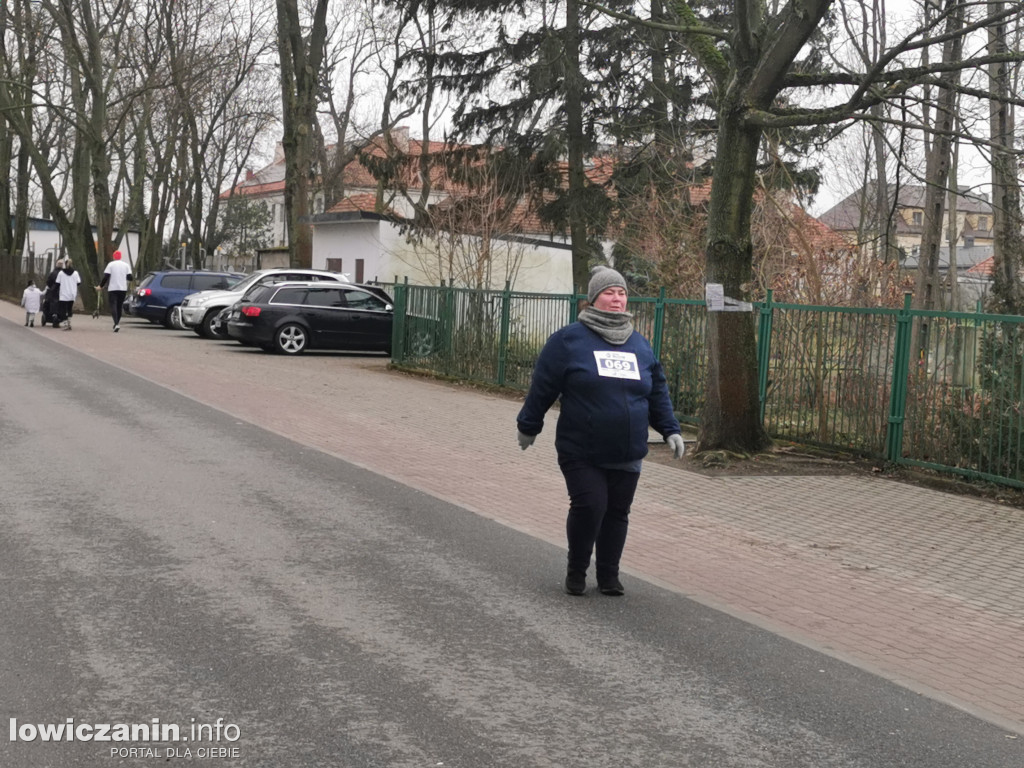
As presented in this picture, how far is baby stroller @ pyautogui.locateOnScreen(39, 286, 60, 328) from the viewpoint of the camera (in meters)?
31.0

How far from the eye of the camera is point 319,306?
27.3m

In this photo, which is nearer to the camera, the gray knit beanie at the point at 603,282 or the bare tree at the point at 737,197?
the gray knit beanie at the point at 603,282

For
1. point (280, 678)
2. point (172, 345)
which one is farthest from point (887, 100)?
point (172, 345)

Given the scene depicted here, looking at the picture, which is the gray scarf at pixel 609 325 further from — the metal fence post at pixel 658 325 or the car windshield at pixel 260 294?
the car windshield at pixel 260 294

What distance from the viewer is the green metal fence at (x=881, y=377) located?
11641 millimetres

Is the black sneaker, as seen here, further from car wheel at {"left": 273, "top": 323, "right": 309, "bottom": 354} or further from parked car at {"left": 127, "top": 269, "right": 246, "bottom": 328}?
parked car at {"left": 127, "top": 269, "right": 246, "bottom": 328}

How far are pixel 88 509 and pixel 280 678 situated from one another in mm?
4151

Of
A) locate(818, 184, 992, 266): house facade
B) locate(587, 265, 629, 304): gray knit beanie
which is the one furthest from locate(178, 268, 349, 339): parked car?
locate(587, 265, 629, 304): gray knit beanie

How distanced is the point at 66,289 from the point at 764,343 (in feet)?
66.5

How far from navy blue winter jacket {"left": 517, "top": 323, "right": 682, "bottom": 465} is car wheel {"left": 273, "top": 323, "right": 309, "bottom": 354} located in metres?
20.2

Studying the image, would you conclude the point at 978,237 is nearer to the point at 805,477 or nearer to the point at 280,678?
the point at 805,477

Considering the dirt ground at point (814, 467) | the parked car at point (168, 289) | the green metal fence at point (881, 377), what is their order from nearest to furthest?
the green metal fence at point (881, 377), the dirt ground at point (814, 467), the parked car at point (168, 289)

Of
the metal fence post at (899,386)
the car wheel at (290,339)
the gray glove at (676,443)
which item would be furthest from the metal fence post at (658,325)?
the car wheel at (290,339)

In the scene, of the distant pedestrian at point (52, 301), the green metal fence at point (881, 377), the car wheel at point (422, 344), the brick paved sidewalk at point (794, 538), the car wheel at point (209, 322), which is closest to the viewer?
the brick paved sidewalk at point (794, 538)
